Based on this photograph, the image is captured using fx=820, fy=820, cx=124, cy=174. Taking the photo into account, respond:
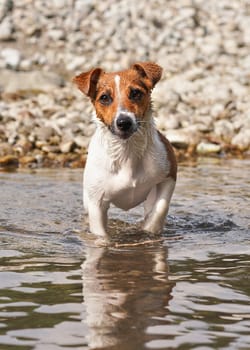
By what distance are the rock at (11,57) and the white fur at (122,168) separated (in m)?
13.1

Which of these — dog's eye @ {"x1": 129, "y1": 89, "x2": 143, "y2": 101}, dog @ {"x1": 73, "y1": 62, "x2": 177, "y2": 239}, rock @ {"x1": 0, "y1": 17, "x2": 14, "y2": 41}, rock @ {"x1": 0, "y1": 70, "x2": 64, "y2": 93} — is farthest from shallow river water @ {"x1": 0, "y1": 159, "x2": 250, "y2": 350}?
rock @ {"x1": 0, "y1": 17, "x2": 14, "y2": 41}

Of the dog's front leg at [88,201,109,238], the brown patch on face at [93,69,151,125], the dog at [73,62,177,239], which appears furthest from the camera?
the dog's front leg at [88,201,109,238]

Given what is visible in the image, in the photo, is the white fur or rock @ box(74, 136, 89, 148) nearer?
the white fur

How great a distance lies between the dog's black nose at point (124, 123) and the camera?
6.50 m

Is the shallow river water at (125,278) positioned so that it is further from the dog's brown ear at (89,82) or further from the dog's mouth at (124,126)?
the dog's brown ear at (89,82)

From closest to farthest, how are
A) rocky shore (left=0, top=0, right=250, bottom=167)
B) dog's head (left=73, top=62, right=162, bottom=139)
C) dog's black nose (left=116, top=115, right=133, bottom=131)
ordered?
dog's black nose (left=116, top=115, right=133, bottom=131) → dog's head (left=73, top=62, right=162, bottom=139) → rocky shore (left=0, top=0, right=250, bottom=167)

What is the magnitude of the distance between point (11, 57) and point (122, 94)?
14091 millimetres

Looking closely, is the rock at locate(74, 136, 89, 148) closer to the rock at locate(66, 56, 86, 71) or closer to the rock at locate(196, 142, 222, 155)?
the rock at locate(196, 142, 222, 155)

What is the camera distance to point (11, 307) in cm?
493

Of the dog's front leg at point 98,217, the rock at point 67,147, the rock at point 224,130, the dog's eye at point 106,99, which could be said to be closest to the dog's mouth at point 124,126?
the dog's eye at point 106,99

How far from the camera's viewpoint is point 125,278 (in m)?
5.74

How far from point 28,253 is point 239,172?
5.68 m

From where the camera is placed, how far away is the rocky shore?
14.2 m

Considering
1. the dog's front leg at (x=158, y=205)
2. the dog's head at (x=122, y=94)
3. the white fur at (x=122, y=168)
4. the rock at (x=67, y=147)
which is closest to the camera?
the dog's head at (x=122, y=94)
